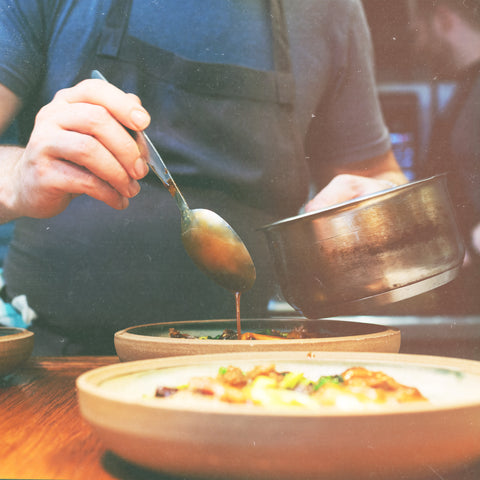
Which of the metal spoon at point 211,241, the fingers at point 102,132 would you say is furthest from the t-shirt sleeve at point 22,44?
the metal spoon at point 211,241

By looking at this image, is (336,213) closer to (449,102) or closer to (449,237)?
(449,237)

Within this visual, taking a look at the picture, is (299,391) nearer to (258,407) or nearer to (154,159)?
(258,407)

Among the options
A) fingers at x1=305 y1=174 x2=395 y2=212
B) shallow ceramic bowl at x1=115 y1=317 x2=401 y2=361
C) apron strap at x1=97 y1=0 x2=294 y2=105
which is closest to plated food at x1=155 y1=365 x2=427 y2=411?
shallow ceramic bowl at x1=115 y1=317 x2=401 y2=361

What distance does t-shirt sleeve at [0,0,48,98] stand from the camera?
1621mm

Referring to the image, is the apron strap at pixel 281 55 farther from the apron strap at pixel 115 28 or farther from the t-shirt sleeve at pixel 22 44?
the t-shirt sleeve at pixel 22 44

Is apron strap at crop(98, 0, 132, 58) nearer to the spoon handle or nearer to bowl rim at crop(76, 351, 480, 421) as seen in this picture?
the spoon handle

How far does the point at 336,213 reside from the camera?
1.03m

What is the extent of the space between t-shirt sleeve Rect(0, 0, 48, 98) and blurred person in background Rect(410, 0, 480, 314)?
1273 millimetres

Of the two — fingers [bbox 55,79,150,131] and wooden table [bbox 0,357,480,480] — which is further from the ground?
fingers [bbox 55,79,150,131]

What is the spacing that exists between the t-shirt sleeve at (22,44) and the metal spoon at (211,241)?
0.67 metres

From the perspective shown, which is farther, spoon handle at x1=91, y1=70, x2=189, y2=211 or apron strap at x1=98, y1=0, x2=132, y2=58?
apron strap at x1=98, y1=0, x2=132, y2=58

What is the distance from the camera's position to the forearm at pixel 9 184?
1437 millimetres

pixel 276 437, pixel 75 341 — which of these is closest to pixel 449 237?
pixel 276 437

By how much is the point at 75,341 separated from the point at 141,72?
2.81 feet
